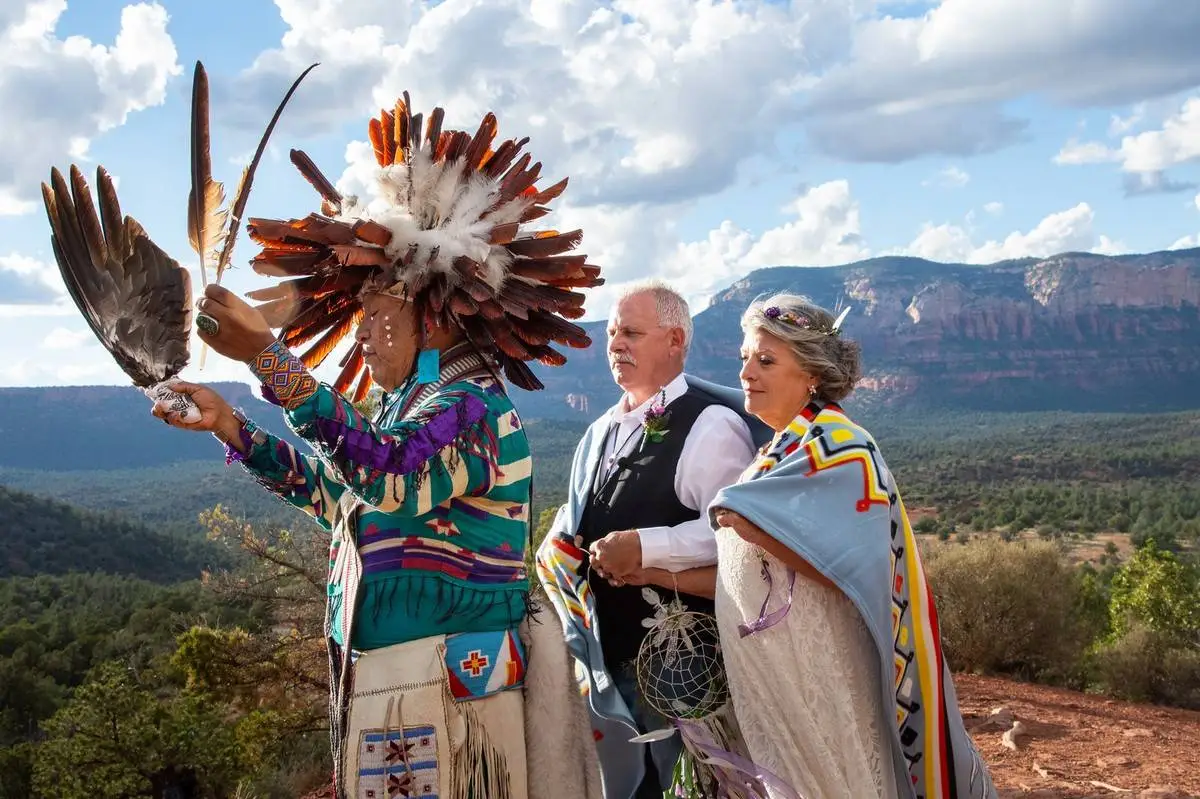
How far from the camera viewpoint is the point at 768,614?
3.29 meters

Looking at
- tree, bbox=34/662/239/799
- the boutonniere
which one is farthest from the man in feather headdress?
tree, bbox=34/662/239/799

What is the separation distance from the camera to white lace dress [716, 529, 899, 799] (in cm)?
321

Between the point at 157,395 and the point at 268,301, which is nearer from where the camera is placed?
the point at 157,395

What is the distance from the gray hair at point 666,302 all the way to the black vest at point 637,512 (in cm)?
30

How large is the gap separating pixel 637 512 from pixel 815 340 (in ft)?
2.82

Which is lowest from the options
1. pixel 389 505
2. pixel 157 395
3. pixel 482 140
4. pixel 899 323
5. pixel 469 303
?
pixel 389 505

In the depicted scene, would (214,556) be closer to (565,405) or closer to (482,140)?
(482,140)

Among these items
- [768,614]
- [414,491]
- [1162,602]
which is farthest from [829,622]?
[1162,602]

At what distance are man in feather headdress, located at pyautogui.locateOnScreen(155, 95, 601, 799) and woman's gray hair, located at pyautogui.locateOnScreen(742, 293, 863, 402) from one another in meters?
0.62

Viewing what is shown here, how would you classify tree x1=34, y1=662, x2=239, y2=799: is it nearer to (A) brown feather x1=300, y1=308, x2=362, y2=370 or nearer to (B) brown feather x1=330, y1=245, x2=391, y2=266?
(A) brown feather x1=300, y1=308, x2=362, y2=370

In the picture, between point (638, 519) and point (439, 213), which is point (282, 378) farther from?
point (638, 519)

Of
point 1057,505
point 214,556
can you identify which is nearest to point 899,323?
point 1057,505

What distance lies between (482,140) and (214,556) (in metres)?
39.9

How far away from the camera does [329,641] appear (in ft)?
10.5
